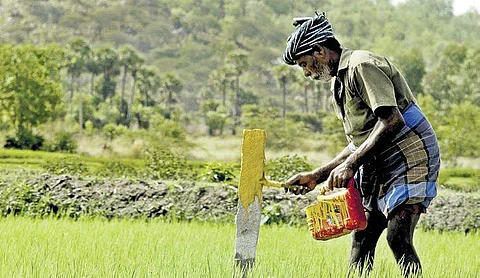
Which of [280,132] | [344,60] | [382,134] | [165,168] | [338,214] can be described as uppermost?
[344,60]

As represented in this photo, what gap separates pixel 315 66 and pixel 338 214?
0.61 meters

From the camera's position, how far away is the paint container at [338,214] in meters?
3.05

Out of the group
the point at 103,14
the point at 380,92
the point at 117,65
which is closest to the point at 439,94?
the point at 117,65

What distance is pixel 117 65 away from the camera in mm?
46062

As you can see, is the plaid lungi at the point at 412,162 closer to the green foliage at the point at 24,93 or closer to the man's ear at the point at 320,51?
the man's ear at the point at 320,51

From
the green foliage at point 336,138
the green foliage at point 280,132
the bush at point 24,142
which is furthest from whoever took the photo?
the green foliage at point 280,132

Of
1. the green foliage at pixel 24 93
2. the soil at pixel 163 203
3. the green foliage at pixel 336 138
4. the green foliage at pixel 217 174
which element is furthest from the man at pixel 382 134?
the green foliage at pixel 336 138

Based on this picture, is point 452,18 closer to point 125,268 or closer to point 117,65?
point 117,65

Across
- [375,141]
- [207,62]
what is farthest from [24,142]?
[207,62]

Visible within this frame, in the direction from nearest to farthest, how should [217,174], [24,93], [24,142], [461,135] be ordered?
[217,174]
[24,142]
[24,93]
[461,135]

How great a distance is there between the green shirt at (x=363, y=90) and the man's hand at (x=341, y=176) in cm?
24

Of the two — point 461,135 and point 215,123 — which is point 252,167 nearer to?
point 461,135

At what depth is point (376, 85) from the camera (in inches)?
115

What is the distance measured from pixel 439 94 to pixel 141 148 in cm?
2564
